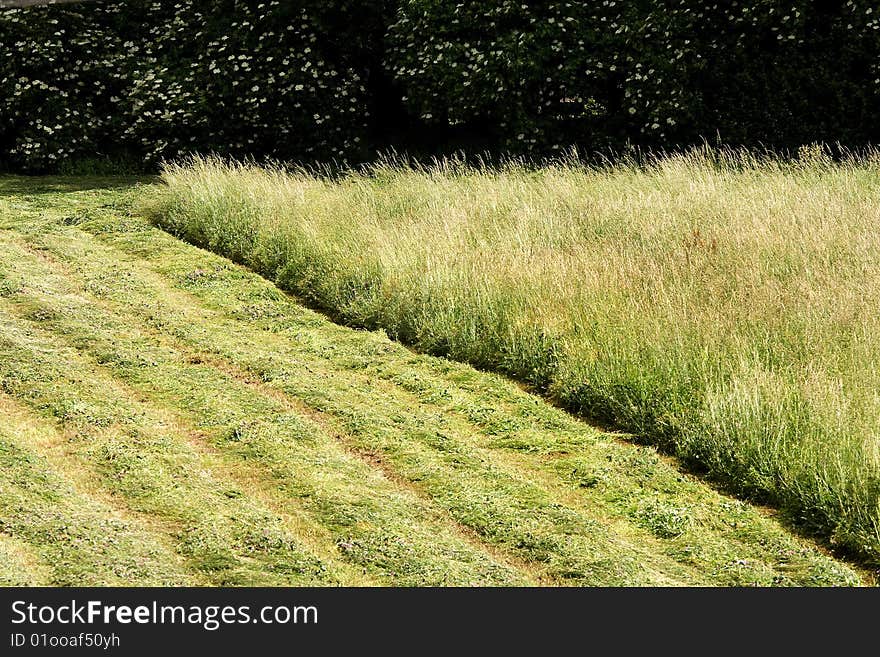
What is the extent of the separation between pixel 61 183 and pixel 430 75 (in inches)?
195

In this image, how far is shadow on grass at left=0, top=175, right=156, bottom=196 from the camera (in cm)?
1268

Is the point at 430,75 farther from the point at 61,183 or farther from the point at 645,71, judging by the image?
the point at 61,183

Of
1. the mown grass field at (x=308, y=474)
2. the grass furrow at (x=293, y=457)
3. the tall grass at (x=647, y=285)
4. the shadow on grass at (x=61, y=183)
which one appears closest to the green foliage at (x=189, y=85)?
the shadow on grass at (x=61, y=183)

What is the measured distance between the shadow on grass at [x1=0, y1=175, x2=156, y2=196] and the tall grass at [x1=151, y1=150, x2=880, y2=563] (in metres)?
1.77

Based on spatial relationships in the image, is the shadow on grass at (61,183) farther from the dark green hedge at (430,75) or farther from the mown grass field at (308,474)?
the mown grass field at (308,474)

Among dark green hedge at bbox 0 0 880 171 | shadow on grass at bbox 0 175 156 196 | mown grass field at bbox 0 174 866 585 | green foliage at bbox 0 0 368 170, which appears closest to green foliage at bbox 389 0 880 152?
dark green hedge at bbox 0 0 880 171

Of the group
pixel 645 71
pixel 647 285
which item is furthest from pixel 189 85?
pixel 647 285

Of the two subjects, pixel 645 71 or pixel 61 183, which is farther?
pixel 645 71

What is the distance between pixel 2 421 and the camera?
19.2 feet

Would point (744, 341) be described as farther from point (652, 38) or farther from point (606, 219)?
point (652, 38)

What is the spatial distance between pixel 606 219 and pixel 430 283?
2153 millimetres

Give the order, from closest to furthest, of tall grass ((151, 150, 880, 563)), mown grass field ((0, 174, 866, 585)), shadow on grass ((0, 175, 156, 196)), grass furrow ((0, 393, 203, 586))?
grass furrow ((0, 393, 203, 586)) → mown grass field ((0, 174, 866, 585)) → tall grass ((151, 150, 880, 563)) → shadow on grass ((0, 175, 156, 196))

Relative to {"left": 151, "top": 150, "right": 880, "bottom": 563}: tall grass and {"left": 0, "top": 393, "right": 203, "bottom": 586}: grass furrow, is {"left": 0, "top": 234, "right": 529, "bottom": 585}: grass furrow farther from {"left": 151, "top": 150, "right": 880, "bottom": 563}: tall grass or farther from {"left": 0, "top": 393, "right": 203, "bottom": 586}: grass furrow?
{"left": 151, "top": 150, "right": 880, "bottom": 563}: tall grass

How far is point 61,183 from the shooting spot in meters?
13.3
